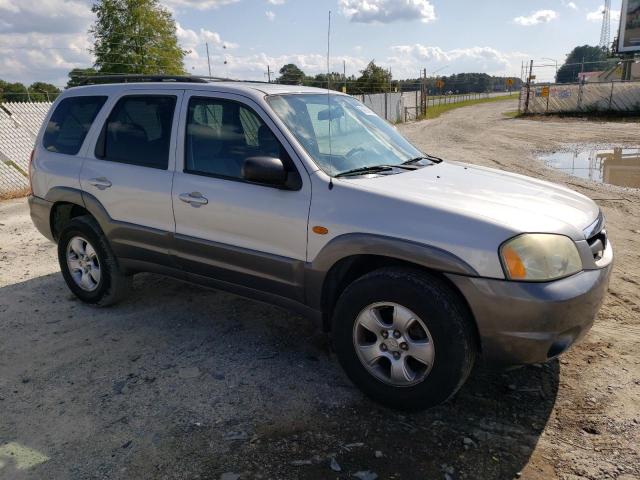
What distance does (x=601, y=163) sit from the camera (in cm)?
1250

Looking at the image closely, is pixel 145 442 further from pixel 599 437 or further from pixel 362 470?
pixel 599 437

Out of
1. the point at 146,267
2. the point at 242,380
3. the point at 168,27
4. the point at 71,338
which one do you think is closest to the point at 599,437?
the point at 242,380

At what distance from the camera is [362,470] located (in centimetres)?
270

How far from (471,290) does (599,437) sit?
1.12m

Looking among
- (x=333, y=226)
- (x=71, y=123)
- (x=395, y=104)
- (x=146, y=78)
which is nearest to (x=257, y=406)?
(x=333, y=226)

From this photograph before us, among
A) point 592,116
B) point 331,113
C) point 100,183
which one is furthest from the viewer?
point 592,116

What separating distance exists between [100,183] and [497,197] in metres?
3.21

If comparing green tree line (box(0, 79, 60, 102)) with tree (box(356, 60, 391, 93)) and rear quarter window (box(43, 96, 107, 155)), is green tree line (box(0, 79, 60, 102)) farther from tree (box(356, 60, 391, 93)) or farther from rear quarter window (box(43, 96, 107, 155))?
tree (box(356, 60, 391, 93))

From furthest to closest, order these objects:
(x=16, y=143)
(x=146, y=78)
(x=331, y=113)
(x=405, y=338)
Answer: (x=16, y=143)
(x=146, y=78)
(x=331, y=113)
(x=405, y=338)

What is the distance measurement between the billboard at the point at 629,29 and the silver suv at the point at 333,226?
52.7m

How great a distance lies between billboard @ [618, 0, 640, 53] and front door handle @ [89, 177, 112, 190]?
53567 mm

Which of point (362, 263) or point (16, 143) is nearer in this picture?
point (362, 263)

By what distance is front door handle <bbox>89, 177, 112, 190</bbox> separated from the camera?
4.39m

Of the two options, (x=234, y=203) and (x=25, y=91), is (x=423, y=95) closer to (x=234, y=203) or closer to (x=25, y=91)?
(x=25, y=91)
